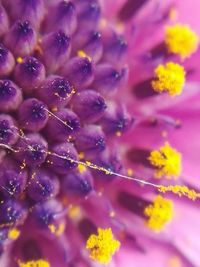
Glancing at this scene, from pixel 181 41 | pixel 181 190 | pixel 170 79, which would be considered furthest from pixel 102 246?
pixel 181 41

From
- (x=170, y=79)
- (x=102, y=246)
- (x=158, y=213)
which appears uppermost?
(x=170, y=79)

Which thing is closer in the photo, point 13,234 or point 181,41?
point 13,234

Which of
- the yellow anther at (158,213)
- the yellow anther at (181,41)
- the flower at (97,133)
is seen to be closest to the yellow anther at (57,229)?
the flower at (97,133)

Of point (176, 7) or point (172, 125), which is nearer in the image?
point (172, 125)

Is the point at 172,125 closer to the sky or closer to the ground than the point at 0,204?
closer to the sky

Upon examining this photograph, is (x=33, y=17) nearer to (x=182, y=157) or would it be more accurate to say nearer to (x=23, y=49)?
(x=23, y=49)

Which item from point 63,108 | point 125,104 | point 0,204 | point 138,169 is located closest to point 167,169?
point 138,169

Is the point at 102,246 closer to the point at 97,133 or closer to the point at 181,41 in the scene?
the point at 97,133

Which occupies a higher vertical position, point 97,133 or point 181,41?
point 181,41
